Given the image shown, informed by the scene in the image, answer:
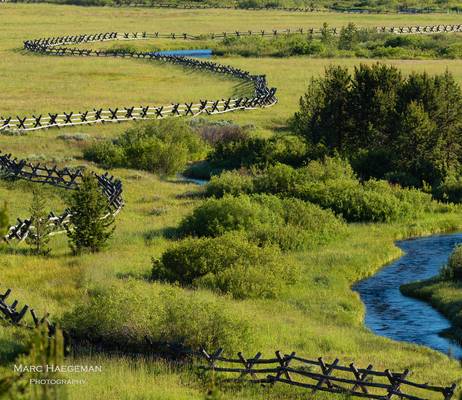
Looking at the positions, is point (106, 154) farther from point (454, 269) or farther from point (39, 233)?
point (454, 269)

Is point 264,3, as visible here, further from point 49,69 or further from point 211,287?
point 211,287

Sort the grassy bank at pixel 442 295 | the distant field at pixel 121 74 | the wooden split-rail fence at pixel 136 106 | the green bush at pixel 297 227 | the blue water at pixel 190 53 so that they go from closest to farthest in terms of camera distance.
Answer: the grassy bank at pixel 442 295 → the green bush at pixel 297 227 → the wooden split-rail fence at pixel 136 106 → the distant field at pixel 121 74 → the blue water at pixel 190 53

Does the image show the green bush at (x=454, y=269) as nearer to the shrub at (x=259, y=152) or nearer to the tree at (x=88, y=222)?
the tree at (x=88, y=222)

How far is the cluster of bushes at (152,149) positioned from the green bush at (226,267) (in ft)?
59.6

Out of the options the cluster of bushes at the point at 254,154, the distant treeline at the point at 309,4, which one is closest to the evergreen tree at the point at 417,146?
the cluster of bushes at the point at 254,154

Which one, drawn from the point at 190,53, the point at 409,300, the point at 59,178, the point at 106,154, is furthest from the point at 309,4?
the point at 409,300

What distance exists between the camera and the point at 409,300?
94.5ft

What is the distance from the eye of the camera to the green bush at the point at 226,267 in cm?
2747

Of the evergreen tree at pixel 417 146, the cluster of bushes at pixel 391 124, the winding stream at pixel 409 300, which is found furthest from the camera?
the cluster of bushes at pixel 391 124

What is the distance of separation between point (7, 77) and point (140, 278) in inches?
2208

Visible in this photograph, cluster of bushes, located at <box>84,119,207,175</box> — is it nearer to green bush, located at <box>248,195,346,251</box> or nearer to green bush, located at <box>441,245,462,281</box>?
green bush, located at <box>248,195,346,251</box>

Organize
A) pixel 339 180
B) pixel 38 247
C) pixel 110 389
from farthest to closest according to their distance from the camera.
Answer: pixel 339 180, pixel 38 247, pixel 110 389

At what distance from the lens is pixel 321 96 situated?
49.4 metres

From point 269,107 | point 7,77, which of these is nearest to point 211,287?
point 269,107
